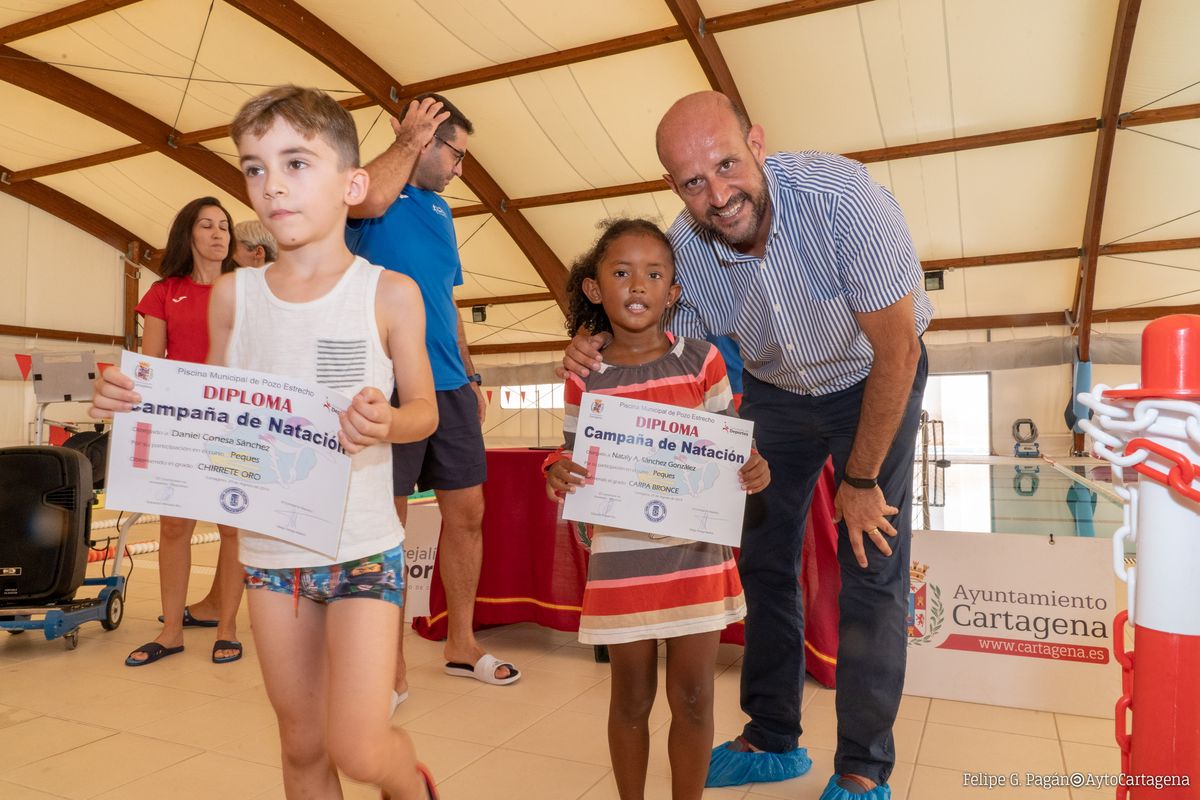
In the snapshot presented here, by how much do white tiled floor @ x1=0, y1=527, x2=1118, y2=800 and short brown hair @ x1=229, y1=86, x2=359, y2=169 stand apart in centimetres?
150

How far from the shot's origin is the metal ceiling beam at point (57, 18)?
1000cm

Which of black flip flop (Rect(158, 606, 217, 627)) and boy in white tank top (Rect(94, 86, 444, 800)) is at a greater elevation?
boy in white tank top (Rect(94, 86, 444, 800))

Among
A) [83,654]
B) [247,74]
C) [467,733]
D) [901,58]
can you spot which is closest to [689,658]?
[467,733]

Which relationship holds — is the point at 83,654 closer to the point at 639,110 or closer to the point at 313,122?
the point at 313,122

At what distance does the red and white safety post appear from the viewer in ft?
2.25

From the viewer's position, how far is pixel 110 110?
42.0 feet

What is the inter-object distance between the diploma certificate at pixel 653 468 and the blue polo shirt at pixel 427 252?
96cm

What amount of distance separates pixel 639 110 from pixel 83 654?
9987 millimetres

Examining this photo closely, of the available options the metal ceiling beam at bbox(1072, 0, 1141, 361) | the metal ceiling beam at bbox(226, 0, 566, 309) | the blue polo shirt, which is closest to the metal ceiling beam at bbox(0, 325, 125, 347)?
the metal ceiling beam at bbox(226, 0, 566, 309)

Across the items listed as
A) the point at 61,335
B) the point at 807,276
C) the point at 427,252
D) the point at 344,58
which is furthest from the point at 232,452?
the point at 61,335

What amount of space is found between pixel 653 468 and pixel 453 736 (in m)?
1.22

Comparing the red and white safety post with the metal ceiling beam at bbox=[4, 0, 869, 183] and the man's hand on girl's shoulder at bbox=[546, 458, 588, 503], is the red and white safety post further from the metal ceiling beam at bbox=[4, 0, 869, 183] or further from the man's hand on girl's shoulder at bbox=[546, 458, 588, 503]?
the metal ceiling beam at bbox=[4, 0, 869, 183]

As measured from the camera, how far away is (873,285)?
1.64 metres

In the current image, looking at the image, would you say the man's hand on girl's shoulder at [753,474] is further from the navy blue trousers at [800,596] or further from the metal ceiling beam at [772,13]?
the metal ceiling beam at [772,13]
